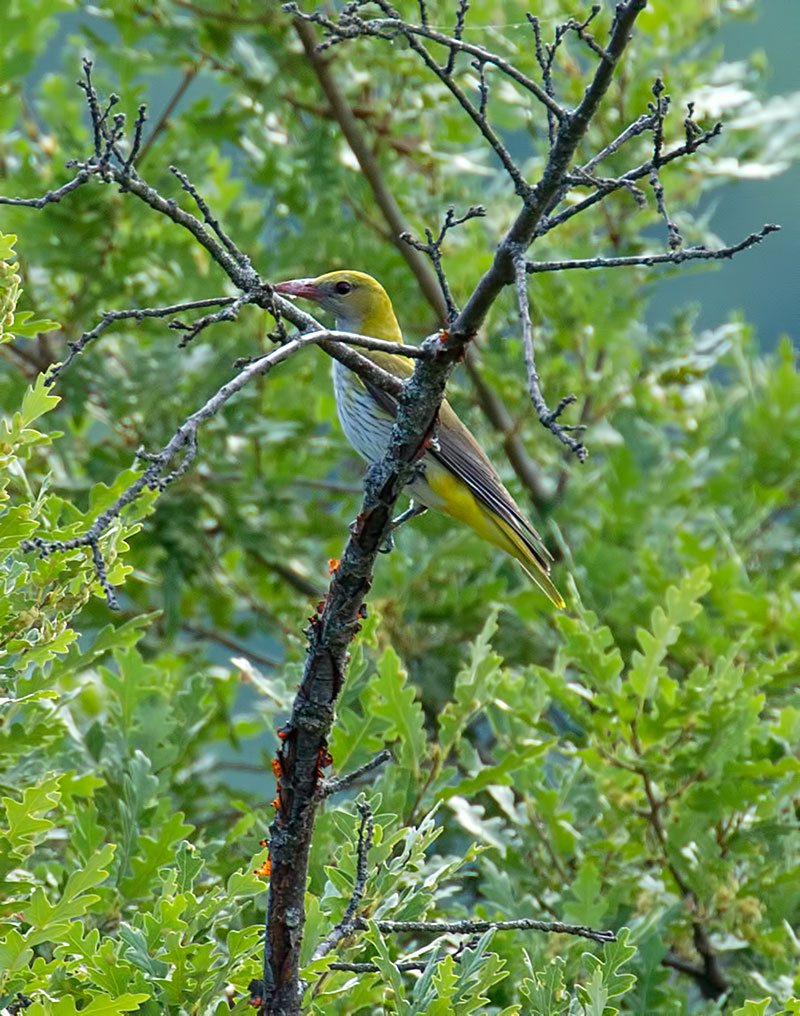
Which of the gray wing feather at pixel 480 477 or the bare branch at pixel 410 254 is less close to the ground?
the bare branch at pixel 410 254

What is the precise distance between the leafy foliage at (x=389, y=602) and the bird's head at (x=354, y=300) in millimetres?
Result: 721

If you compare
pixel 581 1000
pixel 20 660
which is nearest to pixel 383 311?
pixel 20 660

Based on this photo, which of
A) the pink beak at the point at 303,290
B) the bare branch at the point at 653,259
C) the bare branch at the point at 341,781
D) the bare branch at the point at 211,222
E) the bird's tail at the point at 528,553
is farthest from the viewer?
the pink beak at the point at 303,290

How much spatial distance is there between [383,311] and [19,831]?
2769mm

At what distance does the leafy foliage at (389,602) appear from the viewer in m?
2.49

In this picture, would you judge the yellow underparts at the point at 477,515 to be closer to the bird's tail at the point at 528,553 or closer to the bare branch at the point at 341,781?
the bird's tail at the point at 528,553

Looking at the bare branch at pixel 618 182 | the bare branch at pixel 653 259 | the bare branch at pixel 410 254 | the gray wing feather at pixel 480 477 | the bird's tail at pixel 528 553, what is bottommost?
the bare branch at pixel 653 259

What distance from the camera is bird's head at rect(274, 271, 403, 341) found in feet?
15.0

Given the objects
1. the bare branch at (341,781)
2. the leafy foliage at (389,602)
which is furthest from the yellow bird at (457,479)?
the bare branch at (341,781)

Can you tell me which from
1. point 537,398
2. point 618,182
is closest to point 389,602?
point 618,182

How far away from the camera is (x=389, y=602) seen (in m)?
5.00

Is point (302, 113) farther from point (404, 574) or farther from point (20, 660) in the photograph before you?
point (20, 660)

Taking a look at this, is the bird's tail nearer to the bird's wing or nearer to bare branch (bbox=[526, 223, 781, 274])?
the bird's wing

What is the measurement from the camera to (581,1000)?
2.29m
